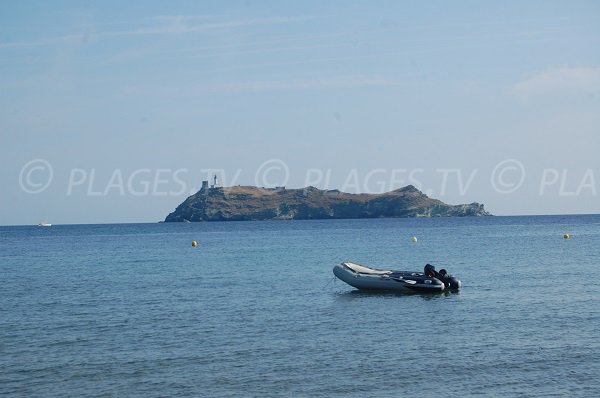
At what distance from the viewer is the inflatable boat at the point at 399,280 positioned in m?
46.2

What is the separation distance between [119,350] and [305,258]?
49689mm

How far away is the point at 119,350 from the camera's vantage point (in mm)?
29016

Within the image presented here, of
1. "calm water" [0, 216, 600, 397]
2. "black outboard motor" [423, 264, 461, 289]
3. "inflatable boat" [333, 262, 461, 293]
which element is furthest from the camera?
"black outboard motor" [423, 264, 461, 289]

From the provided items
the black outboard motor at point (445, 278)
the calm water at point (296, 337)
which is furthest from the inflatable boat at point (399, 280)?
the calm water at point (296, 337)

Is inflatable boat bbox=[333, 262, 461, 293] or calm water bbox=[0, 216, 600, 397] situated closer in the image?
calm water bbox=[0, 216, 600, 397]

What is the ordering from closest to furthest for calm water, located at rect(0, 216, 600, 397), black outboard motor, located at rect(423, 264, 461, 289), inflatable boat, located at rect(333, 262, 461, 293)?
calm water, located at rect(0, 216, 600, 397)
inflatable boat, located at rect(333, 262, 461, 293)
black outboard motor, located at rect(423, 264, 461, 289)

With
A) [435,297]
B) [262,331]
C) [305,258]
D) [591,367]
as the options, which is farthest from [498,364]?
[305,258]

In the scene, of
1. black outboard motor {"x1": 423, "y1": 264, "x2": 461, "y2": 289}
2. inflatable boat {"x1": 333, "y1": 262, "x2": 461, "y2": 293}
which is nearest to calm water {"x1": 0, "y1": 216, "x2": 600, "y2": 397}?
inflatable boat {"x1": 333, "y1": 262, "x2": 461, "y2": 293}

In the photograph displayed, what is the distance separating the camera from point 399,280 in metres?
47.3

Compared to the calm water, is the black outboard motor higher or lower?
higher

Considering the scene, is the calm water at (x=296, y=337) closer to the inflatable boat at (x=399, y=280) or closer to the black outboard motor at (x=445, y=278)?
the inflatable boat at (x=399, y=280)

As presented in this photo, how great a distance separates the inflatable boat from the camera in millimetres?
46156

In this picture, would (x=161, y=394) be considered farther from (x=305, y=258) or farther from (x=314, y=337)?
(x=305, y=258)

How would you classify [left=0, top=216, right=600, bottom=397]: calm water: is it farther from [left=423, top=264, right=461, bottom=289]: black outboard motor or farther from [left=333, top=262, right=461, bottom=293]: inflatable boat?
[left=423, top=264, right=461, bottom=289]: black outboard motor
